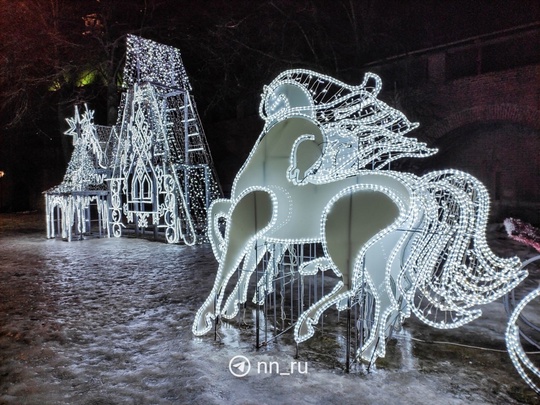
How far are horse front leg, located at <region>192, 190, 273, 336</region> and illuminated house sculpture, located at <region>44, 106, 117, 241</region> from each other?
8249mm

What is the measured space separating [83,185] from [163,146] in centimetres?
286

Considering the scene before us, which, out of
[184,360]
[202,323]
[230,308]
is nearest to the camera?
[184,360]

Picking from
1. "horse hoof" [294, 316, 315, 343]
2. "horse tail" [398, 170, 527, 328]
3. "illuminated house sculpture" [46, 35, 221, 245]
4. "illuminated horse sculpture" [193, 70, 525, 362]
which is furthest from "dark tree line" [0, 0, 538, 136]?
"horse hoof" [294, 316, 315, 343]

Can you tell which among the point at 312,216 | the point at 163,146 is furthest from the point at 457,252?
the point at 163,146

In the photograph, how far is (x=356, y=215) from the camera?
11.4 ft

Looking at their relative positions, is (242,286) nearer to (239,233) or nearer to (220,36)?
(239,233)

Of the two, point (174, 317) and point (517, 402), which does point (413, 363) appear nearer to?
point (517, 402)

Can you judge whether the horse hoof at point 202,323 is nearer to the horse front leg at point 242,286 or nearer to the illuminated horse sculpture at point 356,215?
the illuminated horse sculpture at point 356,215

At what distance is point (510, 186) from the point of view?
487 inches

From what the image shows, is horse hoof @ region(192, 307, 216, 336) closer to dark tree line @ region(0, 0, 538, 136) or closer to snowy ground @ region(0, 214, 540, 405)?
snowy ground @ region(0, 214, 540, 405)

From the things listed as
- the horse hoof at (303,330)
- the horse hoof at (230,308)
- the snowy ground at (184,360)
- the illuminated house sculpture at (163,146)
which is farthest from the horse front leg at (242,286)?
the illuminated house sculpture at (163,146)

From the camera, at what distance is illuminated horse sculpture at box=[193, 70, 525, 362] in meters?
3.44

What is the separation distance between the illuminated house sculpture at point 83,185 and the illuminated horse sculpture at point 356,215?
827 cm

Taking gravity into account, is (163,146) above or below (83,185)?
above
